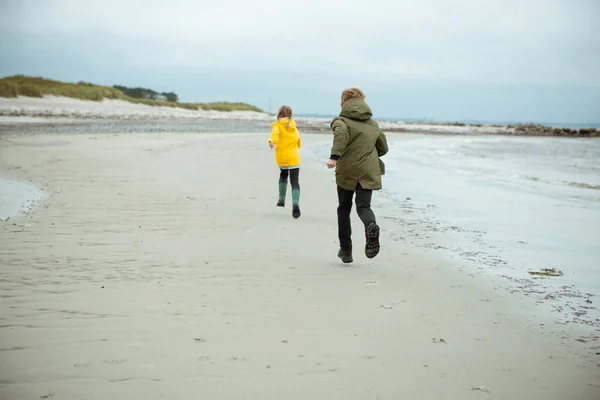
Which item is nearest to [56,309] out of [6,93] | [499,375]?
[499,375]

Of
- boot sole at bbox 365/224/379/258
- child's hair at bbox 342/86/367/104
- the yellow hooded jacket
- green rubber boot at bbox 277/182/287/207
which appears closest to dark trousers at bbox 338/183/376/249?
boot sole at bbox 365/224/379/258

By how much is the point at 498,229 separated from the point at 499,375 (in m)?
5.07

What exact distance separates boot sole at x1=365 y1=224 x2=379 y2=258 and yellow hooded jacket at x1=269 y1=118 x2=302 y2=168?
3.61 m

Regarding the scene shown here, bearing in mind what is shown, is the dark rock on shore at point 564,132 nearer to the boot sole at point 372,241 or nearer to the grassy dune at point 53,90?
the grassy dune at point 53,90

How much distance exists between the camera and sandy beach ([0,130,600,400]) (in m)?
3.25

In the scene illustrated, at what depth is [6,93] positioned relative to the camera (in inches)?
1641

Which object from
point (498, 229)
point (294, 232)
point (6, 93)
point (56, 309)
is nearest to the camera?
point (56, 309)

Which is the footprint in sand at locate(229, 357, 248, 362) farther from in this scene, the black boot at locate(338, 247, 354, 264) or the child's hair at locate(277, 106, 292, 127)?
the child's hair at locate(277, 106, 292, 127)

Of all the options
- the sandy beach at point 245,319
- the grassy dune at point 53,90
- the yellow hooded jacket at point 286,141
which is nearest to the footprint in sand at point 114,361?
the sandy beach at point 245,319

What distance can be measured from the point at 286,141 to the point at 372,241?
3.76 m

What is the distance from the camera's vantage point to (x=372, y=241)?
18.7 feet

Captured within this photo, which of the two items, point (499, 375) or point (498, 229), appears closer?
point (499, 375)

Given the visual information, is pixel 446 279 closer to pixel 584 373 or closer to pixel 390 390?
pixel 584 373

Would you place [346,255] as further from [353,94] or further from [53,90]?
[53,90]
